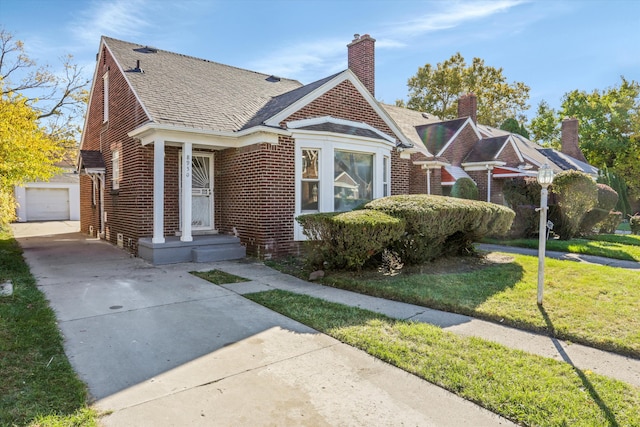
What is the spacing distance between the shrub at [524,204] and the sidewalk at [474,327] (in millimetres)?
8737

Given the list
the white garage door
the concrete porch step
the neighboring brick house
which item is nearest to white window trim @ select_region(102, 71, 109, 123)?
the concrete porch step

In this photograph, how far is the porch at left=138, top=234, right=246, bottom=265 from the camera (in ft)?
29.5

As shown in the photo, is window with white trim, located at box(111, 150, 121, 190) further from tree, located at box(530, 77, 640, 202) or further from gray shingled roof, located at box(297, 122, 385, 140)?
tree, located at box(530, 77, 640, 202)

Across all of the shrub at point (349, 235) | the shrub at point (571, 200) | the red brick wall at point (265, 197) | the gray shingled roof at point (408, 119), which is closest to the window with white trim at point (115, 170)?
the red brick wall at point (265, 197)

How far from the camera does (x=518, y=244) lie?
12.0 m

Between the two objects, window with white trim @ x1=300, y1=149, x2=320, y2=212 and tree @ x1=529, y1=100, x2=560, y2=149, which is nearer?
window with white trim @ x1=300, y1=149, x2=320, y2=212

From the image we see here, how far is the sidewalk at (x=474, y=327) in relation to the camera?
12.4 ft

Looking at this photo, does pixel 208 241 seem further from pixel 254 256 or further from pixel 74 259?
pixel 74 259

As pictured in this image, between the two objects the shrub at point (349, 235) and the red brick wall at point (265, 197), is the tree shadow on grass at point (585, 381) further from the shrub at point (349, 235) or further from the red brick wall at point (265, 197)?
the red brick wall at point (265, 197)

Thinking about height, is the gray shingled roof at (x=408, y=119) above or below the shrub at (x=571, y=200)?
above

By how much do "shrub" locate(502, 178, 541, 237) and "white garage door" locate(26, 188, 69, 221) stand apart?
95.5 feet

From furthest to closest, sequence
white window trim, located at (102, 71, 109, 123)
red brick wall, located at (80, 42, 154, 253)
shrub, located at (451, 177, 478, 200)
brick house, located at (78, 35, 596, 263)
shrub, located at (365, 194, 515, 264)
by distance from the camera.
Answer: shrub, located at (451, 177, 478, 200) → white window trim, located at (102, 71, 109, 123) → red brick wall, located at (80, 42, 154, 253) → brick house, located at (78, 35, 596, 263) → shrub, located at (365, 194, 515, 264)

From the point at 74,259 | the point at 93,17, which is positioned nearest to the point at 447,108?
the point at 93,17

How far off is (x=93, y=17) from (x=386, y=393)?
13.4 meters
